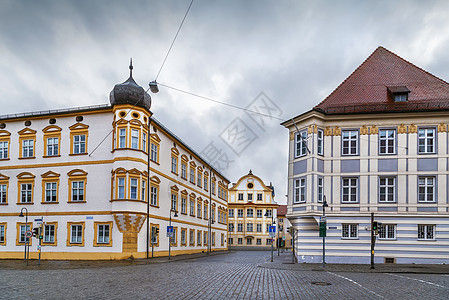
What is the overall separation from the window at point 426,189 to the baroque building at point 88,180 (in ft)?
67.2

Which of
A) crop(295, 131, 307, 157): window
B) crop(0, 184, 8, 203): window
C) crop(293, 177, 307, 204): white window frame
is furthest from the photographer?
crop(0, 184, 8, 203): window

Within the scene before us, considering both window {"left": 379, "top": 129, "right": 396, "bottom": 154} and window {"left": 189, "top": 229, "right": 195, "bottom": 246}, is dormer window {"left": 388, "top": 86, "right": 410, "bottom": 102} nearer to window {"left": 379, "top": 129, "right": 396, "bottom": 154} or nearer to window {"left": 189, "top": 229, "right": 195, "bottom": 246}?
window {"left": 379, "top": 129, "right": 396, "bottom": 154}

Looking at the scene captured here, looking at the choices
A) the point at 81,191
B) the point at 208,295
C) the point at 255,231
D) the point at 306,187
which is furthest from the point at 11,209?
the point at 255,231

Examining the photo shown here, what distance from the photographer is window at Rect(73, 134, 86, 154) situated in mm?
37656

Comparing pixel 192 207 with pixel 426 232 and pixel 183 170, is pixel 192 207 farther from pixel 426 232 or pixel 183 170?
pixel 426 232

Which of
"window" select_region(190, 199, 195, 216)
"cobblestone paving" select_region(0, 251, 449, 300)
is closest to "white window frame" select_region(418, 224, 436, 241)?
"cobblestone paving" select_region(0, 251, 449, 300)

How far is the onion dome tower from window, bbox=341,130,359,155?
15.6 m

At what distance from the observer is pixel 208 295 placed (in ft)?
46.0

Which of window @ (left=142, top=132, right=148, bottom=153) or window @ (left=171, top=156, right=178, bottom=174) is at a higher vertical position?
window @ (left=142, top=132, right=148, bottom=153)

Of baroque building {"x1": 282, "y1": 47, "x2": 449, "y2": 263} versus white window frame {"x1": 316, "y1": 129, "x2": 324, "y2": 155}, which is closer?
baroque building {"x1": 282, "y1": 47, "x2": 449, "y2": 263}

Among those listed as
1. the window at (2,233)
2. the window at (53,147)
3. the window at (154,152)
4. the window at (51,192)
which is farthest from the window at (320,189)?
the window at (2,233)

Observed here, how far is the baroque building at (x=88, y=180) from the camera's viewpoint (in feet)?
117

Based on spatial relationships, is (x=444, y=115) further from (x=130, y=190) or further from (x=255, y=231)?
(x=255, y=231)

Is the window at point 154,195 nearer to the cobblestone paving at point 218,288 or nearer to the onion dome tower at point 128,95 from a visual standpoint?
the onion dome tower at point 128,95
